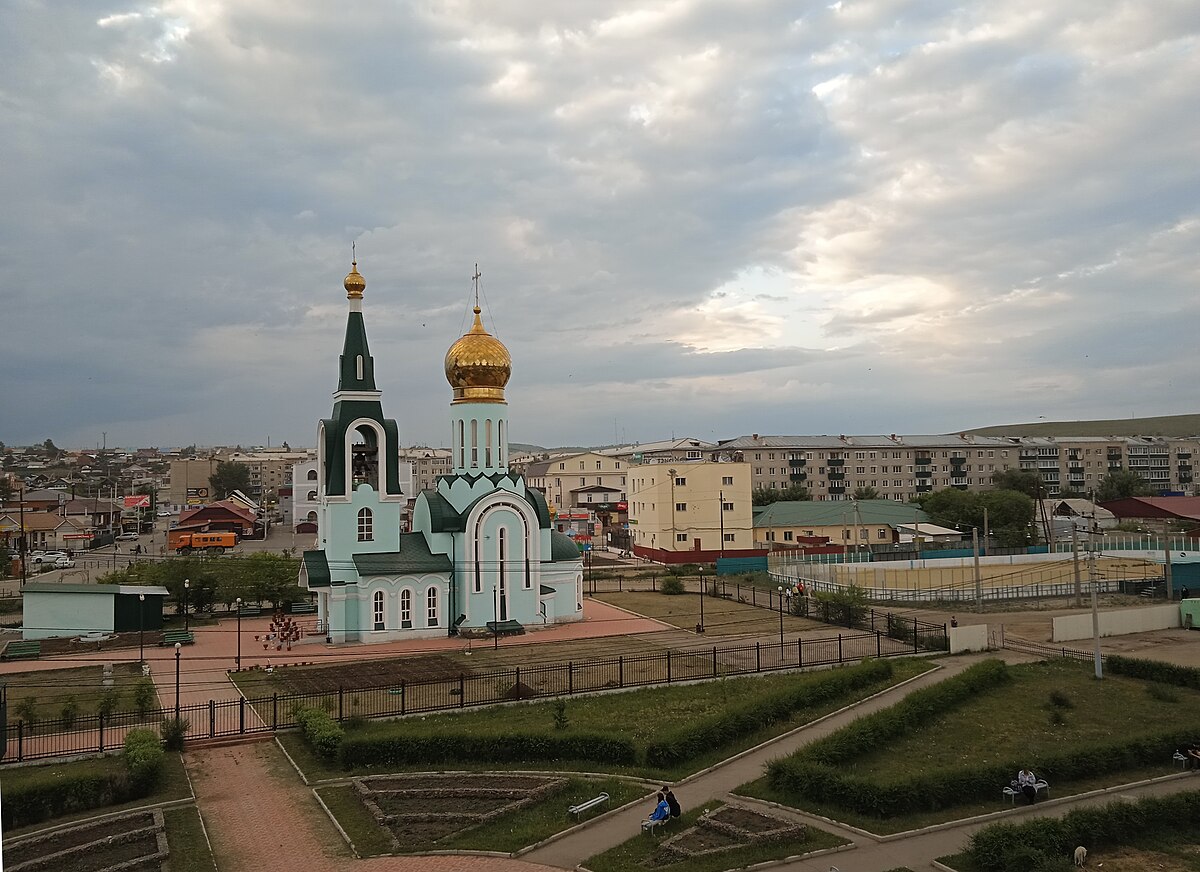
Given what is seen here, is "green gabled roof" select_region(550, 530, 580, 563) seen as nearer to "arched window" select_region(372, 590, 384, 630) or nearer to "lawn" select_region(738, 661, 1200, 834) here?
"arched window" select_region(372, 590, 384, 630)

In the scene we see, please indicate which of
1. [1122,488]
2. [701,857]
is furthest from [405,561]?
[1122,488]

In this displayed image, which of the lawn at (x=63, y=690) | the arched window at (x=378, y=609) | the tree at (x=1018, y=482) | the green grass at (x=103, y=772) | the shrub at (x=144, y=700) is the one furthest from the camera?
the tree at (x=1018, y=482)

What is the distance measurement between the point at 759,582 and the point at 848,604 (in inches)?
522

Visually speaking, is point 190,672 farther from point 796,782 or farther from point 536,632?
point 796,782

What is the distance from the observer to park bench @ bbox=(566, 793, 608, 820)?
526 inches

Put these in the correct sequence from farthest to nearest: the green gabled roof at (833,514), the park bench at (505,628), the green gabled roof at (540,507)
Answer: the green gabled roof at (833,514) < the green gabled roof at (540,507) < the park bench at (505,628)

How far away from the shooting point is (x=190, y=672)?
24.9 m

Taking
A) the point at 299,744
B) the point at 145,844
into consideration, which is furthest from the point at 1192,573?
the point at 145,844

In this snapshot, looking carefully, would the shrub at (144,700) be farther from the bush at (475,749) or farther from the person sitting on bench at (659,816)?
the person sitting on bench at (659,816)

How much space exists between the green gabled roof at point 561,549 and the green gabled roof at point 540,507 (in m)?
0.73

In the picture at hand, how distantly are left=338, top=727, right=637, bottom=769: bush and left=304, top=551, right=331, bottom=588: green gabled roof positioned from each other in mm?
14537

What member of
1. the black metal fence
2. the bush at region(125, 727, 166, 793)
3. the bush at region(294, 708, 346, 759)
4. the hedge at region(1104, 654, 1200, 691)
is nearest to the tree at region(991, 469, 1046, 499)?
the black metal fence

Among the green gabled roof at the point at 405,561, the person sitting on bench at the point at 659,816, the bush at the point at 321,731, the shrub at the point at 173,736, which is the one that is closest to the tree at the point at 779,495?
the green gabled roof at the point at 405,561

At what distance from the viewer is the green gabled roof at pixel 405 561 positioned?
29.8m
